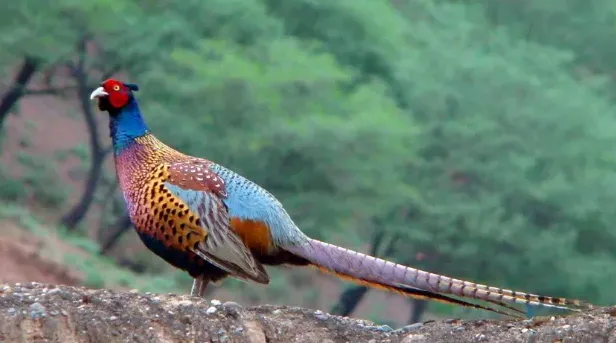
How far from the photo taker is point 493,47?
80.2 ft

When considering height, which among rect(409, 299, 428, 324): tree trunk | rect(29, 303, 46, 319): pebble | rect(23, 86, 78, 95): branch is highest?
rect(23, 86, 78, 95): branch

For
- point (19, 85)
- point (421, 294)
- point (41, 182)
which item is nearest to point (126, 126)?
point (421, 294)

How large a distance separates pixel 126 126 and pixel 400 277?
2148 millimetres

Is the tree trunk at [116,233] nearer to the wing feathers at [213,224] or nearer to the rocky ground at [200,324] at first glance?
the wing feathers at [213,224]

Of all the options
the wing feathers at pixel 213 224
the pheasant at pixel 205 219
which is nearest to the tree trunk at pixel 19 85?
the pheasant at pixel 205 219

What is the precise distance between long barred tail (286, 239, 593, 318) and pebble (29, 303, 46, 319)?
2.01 m

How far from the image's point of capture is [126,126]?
7.70m

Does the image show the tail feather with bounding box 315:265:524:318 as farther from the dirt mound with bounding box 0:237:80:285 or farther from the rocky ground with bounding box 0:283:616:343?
the dirt mound with bounding box 0:237:80:285

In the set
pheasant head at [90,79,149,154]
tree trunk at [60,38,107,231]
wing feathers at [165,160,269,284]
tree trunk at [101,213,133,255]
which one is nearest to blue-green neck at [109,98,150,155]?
pheasant head at [90,79,149,154]

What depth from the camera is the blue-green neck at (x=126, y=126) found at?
7.64m

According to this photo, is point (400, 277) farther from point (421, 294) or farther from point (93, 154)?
point (93, 154)

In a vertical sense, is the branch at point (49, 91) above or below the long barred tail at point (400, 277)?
above

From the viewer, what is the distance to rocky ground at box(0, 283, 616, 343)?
5348 mm

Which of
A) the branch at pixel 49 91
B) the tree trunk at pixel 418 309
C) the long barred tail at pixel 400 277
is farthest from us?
the tree trunk at pixel 418 309
